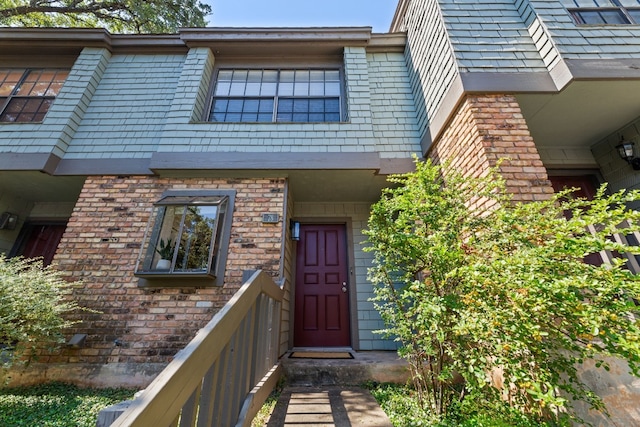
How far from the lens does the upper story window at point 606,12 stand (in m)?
3.67

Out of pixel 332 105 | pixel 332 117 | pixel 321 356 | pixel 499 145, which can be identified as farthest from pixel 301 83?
pixel 321 356

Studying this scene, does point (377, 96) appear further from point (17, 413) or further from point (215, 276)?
point (17, 413)

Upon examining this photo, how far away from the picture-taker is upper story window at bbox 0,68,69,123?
188 inches

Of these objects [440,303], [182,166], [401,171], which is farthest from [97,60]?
[440,303]

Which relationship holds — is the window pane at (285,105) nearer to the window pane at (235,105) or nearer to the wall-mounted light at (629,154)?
the window pane at (235,105)

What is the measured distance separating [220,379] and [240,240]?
8.61 ft

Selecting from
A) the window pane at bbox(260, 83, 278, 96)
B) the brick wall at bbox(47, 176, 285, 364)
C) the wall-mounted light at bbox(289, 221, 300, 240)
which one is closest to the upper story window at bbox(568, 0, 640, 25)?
the window pane at bbox(260, 83, 278, 96)

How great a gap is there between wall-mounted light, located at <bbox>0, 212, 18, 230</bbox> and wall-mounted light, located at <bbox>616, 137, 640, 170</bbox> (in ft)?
33.9

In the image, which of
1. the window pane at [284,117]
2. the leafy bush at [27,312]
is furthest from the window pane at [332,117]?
the leafy bush at [27,312]

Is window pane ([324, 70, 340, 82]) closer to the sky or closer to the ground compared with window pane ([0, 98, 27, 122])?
closer to the sky

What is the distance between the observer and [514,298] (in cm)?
164

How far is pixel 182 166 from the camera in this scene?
4121 millimetres

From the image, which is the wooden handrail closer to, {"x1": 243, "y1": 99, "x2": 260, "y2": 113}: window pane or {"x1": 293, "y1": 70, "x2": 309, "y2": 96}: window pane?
{"x1": 243, "y1": 99, "x2": 260, "y2": 113}: window pane

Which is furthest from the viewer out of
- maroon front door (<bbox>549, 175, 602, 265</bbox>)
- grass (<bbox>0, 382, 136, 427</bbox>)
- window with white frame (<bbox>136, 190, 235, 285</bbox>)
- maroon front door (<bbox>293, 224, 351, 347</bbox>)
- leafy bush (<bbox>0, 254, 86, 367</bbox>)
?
maroon front door (<bbox>293, 224, 351, 347</bbox>)
